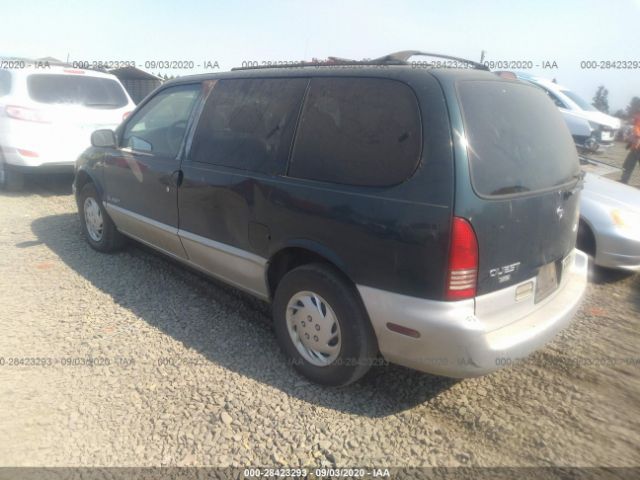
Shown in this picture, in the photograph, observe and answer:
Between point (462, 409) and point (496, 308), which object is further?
point (462, 409)

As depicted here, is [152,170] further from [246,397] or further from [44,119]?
[44,119]

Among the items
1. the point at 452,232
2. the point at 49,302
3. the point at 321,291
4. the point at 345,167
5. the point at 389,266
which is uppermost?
the point at 345,167

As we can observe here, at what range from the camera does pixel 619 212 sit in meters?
4.37

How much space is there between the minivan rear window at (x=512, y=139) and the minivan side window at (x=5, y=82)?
7.05 metres

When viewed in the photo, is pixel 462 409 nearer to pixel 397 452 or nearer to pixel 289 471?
pixel 397 452

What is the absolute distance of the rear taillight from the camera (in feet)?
7.14

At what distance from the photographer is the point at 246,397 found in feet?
9.11

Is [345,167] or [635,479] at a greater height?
[345,167]

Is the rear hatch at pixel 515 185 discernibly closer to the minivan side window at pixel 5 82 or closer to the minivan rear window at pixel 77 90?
the minivan rear window at pixel 77 90

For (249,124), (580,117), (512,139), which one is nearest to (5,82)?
(249,124)

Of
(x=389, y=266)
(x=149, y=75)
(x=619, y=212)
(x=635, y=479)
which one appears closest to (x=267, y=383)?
(x=389, y=266)

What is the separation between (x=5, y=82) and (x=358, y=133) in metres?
6.83

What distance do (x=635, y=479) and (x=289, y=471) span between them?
1621mm

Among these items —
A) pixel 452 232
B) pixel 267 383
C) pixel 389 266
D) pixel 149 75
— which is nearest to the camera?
pixel 452 232
